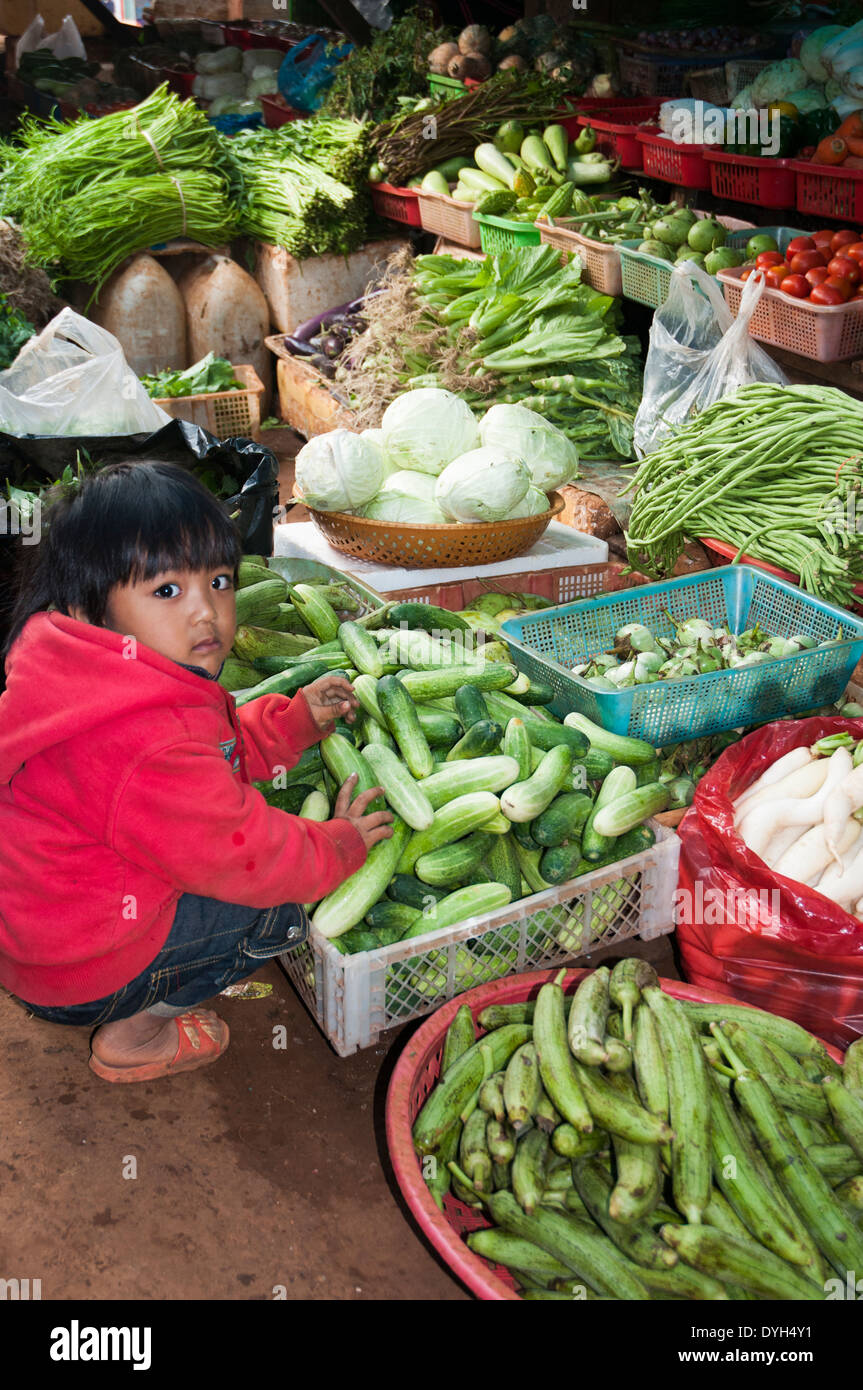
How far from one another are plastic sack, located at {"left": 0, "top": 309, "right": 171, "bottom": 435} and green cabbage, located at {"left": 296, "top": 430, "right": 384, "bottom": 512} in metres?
0.98

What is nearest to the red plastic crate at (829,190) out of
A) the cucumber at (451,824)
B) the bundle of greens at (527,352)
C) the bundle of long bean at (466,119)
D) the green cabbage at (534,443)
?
the bundle of greens at (527,352)

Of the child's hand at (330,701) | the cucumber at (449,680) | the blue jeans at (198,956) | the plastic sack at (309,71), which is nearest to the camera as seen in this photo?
the blue jeans at (198,956)

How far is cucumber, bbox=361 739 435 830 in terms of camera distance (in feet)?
7.72

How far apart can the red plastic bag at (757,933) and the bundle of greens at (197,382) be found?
14.4 ft

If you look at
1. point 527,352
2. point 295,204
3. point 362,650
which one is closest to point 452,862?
point 362,650

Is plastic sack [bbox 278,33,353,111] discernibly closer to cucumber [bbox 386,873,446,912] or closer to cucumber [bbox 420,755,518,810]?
cucumber [bbox 420,755,518,810]

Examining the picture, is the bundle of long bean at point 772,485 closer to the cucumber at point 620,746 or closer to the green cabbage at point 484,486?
the green cabbage at point 484,486

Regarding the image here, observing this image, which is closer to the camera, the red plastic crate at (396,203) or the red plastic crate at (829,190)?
the red plastic crate at (829,190)

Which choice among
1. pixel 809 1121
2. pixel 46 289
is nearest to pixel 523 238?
pixel 46 289

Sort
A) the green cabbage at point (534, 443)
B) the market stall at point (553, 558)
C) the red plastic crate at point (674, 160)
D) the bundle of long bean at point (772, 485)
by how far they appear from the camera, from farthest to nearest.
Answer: the red plastic crate at point (674, 160) < the green cabbage at point (534, 443) < the bundle of long bean at point (772, 485) < the market stall at point (553, 558)

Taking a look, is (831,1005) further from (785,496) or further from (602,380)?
(602,380)

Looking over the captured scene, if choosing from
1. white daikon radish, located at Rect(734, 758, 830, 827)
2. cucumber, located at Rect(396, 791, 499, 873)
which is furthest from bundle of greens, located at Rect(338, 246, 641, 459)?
cucumber, located at Rect(396, 791, 499, 873)

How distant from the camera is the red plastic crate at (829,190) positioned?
426cm

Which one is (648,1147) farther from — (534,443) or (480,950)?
(534,443)
